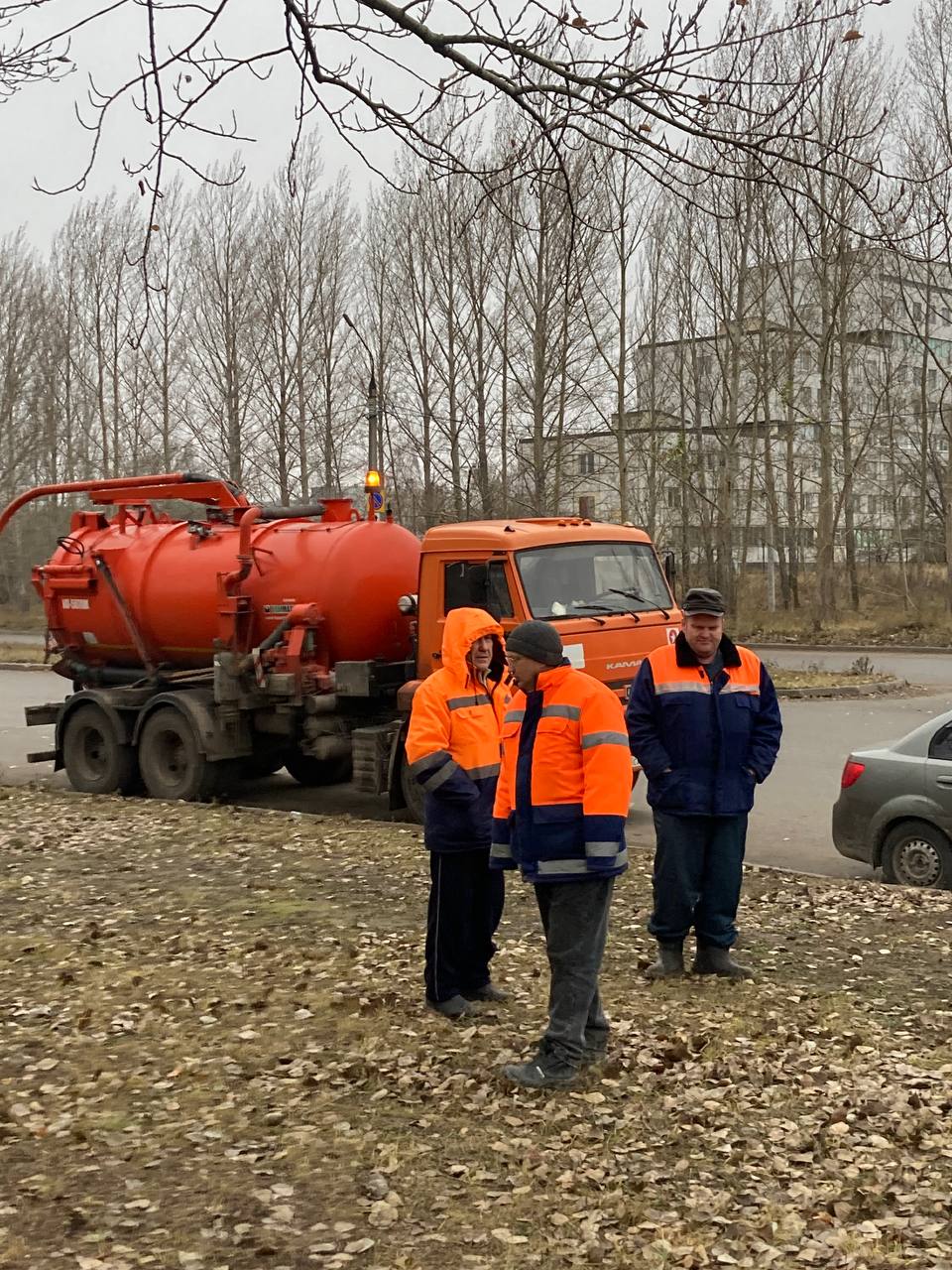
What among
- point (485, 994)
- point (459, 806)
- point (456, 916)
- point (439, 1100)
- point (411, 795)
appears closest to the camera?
point (439, 1100)

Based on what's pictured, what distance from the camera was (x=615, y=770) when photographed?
533cm

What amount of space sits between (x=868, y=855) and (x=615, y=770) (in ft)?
15.4

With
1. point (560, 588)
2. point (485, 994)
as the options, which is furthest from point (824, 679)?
point (485, 994)

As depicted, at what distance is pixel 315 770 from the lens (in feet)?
51.5

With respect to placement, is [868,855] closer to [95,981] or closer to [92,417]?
[95,981]

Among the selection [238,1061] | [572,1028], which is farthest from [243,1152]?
[572,1028]

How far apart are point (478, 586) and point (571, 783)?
6.97 metres

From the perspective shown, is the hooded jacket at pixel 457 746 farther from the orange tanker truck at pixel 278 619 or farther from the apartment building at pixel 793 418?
the apartment building at pixel 793 418

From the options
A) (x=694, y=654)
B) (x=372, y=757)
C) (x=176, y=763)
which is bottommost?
(x=176, y=763)

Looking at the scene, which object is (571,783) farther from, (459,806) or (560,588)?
(560,588)

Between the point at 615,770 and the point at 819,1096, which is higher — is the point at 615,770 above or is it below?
above

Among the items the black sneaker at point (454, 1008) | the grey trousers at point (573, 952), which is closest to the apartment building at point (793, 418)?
the black sneaker at point (454, 1008)

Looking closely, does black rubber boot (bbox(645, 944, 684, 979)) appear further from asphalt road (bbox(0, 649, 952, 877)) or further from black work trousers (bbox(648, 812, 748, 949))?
asphalt road (bbox(0, 649, 952, 877))

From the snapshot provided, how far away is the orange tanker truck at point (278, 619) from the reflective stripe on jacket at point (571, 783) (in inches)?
245
